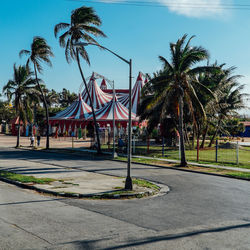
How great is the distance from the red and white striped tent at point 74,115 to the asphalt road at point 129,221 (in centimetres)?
3669

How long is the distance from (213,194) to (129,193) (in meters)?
3.50

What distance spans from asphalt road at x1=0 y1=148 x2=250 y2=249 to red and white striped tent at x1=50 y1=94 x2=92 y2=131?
3669 centimetres

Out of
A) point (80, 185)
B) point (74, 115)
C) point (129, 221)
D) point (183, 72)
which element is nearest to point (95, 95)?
point (74, 115)

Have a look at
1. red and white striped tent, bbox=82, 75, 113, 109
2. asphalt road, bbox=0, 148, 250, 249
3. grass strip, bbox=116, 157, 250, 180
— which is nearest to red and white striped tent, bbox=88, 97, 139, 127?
red and white striped tent, bbox=82, 75, 113, 109

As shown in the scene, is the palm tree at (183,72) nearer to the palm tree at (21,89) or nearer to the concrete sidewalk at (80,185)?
the concrete sidewalk at (80,185)

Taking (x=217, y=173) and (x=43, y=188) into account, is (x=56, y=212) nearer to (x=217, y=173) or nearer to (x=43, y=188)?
(x=43, y=188)

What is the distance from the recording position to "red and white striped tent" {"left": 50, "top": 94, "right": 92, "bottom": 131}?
49.8 metres

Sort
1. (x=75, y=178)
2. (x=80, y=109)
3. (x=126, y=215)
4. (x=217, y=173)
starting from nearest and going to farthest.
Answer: (x=126, y=215) < (x=75, y=178) < (x=217, y=173) < (x=80, y=109)

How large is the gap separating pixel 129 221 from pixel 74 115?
142 ft

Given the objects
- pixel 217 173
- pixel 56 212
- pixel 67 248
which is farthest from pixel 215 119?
pixel 67 248

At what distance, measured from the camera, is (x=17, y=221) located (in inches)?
325

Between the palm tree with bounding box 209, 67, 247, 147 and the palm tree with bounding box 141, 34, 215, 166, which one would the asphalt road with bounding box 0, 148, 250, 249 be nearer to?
the palm tree with bounding box 141, 34, 215, 166

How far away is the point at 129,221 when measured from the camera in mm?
8570

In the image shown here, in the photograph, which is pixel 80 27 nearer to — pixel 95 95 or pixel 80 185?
pixel 80 185
